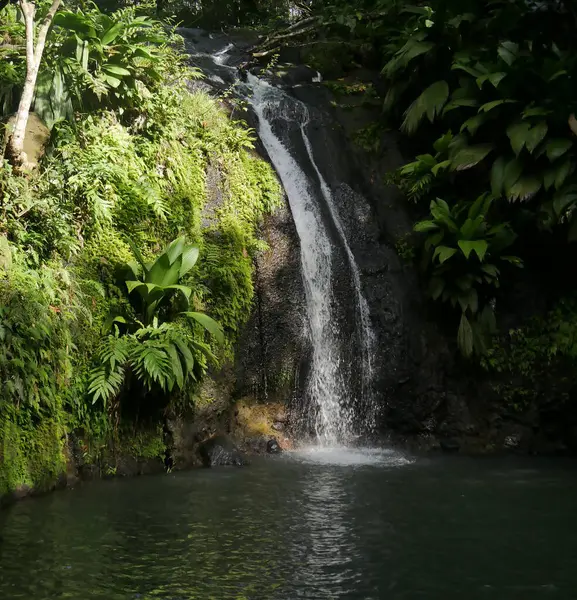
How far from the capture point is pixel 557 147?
8.70 metres

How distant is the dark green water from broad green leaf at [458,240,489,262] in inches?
110

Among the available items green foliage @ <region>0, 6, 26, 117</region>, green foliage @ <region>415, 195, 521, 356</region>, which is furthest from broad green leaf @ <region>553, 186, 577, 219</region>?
green foliage @ <region>0, 6, 26, 117</region>

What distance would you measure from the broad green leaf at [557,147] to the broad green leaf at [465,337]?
227cm

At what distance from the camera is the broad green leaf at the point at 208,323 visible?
7.30m

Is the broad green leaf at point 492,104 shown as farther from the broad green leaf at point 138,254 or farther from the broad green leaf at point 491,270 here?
the broad green leaf at point 138,254

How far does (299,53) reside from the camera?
13.2 metres

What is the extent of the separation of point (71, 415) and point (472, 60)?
736 centimetres

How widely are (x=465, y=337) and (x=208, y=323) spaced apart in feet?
10.8

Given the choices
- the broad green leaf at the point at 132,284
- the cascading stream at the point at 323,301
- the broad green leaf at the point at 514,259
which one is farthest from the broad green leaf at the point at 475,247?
the broad green leaf at the point at 132,284

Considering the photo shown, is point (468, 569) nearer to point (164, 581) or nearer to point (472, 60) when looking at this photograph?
point (164, 581)

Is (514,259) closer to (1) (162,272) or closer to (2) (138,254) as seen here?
(1) (162,272)

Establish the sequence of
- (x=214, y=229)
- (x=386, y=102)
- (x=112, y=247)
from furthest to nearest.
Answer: (x=386, y=102), (x=214, y=229), (x=112, y=247)

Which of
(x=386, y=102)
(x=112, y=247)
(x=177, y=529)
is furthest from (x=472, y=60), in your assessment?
(x=177, y=529)

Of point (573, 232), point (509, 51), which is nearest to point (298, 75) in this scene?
point (509, 51)
